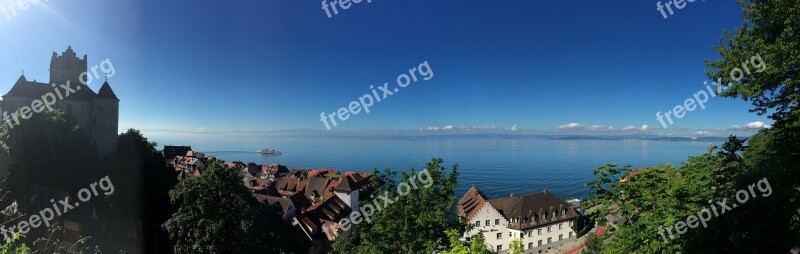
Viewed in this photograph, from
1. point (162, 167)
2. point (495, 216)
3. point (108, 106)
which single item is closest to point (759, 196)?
point (495, 216)

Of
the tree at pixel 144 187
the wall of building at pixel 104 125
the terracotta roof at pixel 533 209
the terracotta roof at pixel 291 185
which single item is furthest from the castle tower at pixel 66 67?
the terracotta roof at pixel 533 209

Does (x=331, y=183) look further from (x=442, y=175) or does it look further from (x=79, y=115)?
(x=442, y=175)

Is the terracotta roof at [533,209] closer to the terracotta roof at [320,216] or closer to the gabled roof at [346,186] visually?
the terracotta roof at [320,216]

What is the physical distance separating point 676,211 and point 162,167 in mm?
36399

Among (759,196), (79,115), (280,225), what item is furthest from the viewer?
(79,115)

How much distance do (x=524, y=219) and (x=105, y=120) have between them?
130 feet

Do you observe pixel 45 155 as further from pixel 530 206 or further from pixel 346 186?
pixel 530 206

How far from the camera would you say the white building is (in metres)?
34.8

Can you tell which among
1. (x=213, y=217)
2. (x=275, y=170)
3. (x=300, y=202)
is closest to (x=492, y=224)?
(x=300, y=202)

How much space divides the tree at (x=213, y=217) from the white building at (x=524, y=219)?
20.5 meters

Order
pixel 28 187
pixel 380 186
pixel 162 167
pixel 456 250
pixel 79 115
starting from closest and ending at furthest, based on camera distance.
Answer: pixel 456 250, pixel 380 186, pixel 28 187, pixel 162 167, pixel 79 115

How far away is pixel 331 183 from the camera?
4844cm

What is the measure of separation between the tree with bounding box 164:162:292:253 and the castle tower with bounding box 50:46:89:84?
3108 centimetres

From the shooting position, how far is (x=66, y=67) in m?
40.1
